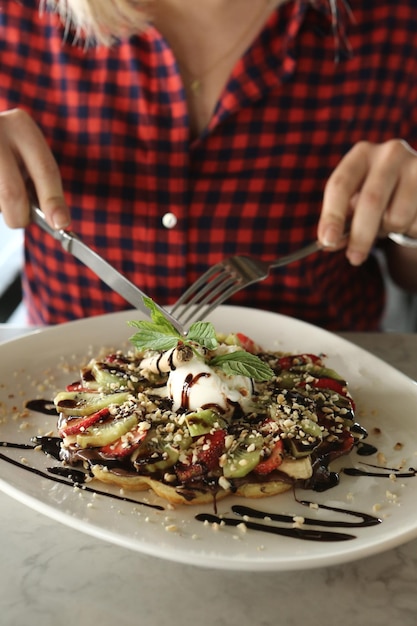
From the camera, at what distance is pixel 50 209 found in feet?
5.11

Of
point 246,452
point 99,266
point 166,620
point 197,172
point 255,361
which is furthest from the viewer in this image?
point 197,172

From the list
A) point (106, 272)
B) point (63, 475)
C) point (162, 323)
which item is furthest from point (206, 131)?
point (63, 475)

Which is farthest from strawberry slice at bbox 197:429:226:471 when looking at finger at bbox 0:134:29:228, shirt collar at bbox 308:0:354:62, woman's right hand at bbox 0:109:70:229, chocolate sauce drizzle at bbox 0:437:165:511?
shirt collar at bbox 308:0:354:62

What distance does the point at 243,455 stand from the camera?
1.13 meters

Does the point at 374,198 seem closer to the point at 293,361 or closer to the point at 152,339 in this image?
the point at 293,361

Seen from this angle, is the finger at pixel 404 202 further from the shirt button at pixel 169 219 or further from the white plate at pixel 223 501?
the shirt button at pixel 169 219

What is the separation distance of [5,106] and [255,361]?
119 centimetres

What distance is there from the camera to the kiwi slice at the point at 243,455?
1113 millimetres

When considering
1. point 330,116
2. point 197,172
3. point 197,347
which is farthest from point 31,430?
point 330,116

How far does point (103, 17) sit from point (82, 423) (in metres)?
1.15

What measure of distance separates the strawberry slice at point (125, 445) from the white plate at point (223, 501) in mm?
62

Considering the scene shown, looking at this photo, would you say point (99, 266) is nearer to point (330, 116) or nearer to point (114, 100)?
point (114, 100)

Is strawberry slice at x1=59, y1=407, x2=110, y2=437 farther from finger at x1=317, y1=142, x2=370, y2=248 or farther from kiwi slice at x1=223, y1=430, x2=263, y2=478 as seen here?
finger at x1=317, y1=142, x2=370, y2=248

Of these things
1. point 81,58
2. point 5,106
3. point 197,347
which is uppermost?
point 81,58
